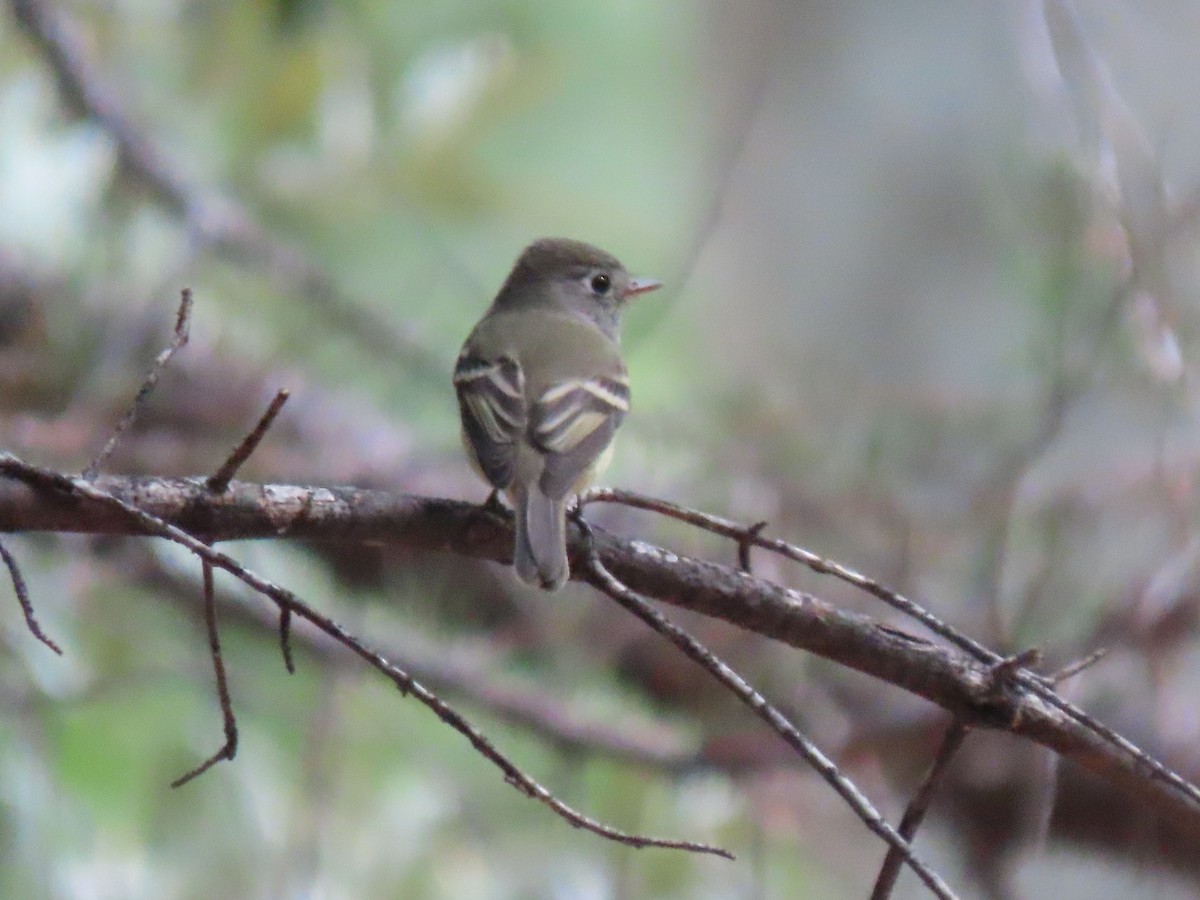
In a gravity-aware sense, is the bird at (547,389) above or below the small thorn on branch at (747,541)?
above

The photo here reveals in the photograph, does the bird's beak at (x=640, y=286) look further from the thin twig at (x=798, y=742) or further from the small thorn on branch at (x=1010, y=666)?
the thin twig at (x=798, y=742)

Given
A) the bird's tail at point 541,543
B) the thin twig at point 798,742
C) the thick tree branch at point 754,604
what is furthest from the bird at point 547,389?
the thin twig at point 798,742

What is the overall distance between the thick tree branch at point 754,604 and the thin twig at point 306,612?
0.17 metres

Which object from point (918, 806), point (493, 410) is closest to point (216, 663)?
point (918, 806)

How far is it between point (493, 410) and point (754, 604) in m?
1.03

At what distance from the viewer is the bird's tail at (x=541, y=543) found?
2076mm

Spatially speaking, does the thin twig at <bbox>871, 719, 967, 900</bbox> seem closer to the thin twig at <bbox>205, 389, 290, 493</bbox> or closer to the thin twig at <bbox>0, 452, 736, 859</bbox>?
the thin twig at <bbox>0, 452, 736, 859</bbox>

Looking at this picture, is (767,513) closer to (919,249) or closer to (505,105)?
(505,105)

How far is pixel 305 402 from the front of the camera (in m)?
4.88

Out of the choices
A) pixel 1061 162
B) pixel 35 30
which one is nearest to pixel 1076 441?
pixel 1061 162

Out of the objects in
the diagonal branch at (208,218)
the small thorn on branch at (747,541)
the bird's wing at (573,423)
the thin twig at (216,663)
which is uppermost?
the diagonal branch at (208,218)

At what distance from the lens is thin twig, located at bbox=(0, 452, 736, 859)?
4.96 ft

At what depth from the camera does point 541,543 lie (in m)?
2.17

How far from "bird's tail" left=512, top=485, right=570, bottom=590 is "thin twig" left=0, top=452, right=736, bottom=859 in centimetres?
48
